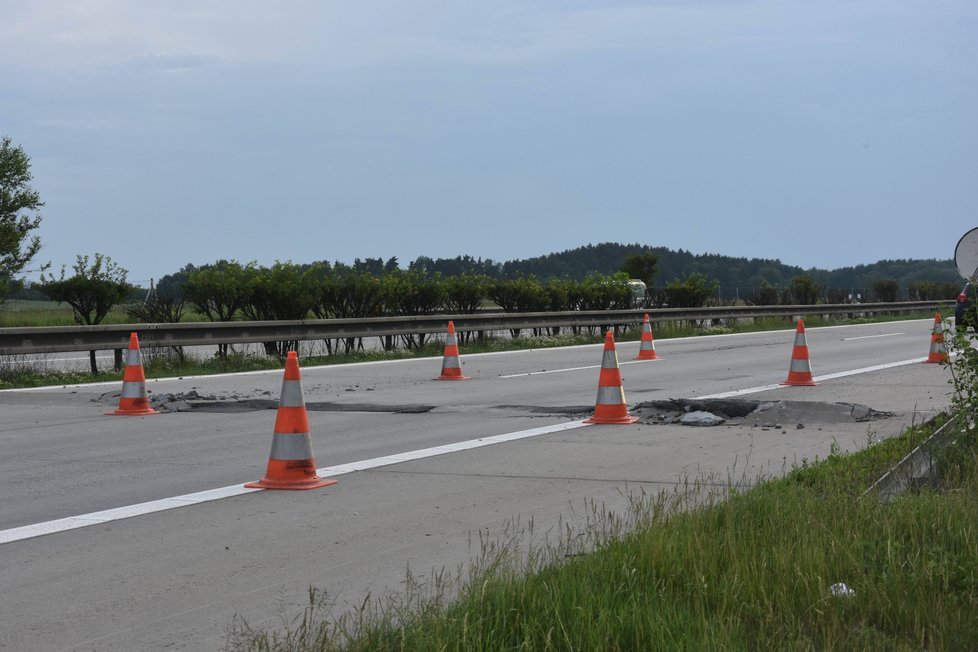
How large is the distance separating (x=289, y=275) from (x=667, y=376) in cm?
1052

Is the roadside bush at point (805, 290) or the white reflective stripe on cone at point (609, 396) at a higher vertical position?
the roadside bush at point (805, 290)

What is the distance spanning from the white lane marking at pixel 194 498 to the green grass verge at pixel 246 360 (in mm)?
9342

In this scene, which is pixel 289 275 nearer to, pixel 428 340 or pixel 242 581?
pixel 428 340

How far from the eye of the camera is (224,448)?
10.2 m

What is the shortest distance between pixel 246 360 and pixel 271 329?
1.18 metres

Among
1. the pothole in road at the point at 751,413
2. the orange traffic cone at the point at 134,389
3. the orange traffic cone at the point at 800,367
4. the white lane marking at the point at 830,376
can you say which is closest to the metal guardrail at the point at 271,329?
the pothole in road at the point at 751,413

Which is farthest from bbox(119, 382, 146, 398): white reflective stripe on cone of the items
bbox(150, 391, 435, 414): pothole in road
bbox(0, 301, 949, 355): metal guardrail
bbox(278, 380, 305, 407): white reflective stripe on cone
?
bbox(278, 380, 305, 407): white reflective stripe on cone

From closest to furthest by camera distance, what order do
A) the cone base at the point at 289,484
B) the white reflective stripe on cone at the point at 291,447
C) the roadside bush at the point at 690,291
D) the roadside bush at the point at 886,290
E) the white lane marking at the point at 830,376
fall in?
the cone base at the point at 289,484
the white reflective stripe on cone at the point at 291,447
the white lane marking at the point at 830,376
the roadside bush at the point at 690,291
the roadside bush at the point at 886,290

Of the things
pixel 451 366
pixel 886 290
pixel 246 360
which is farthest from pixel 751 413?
pixel 886 290

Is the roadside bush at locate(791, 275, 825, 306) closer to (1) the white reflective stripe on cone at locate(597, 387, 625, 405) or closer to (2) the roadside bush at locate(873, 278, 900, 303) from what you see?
(2) the roadside bush at locate(873, 278, 900, 303)

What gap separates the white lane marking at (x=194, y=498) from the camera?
269 inches

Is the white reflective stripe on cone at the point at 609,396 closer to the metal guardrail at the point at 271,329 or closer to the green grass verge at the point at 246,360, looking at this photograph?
the metal guardrail at the point at 271,329

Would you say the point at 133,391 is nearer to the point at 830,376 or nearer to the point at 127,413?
the point at 127,413

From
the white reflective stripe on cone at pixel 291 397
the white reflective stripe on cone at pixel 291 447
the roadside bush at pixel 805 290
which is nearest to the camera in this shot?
the white reflective stripe on cone at pixel 291 447
